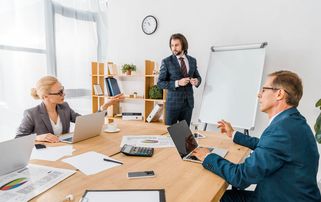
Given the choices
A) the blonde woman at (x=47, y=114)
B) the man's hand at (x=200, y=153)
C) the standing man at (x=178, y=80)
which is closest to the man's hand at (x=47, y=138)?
the blonde woman at (x=47, y=114)

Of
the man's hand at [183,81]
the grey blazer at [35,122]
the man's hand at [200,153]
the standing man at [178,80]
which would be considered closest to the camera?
the man's hand at [200,153]

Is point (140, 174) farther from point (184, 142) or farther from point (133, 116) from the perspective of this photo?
point (133, 116)

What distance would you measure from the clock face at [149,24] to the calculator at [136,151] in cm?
242

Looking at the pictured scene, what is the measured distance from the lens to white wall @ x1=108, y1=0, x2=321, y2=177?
265 centimetres

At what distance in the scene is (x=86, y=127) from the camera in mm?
1688

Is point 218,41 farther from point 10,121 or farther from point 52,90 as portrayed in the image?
point 10,121

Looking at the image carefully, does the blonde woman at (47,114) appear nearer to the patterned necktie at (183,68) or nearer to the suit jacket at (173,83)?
the suit jacket at (173,83)

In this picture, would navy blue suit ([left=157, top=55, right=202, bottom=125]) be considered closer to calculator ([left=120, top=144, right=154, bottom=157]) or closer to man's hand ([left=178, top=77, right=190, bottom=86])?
man's hand ([left=178, top=77, right=190, bottom=86])

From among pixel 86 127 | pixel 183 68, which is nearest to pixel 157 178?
pixel 86 127

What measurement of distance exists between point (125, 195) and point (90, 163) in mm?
423

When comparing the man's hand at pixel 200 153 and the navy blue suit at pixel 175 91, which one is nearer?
the man's hand at pixel 200 153

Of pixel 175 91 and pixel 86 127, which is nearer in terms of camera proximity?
pixel 86 127

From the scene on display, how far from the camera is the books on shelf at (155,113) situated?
10.6 feet

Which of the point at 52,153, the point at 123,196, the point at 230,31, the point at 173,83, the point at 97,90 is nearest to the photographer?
the point at 123,196
